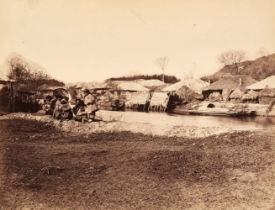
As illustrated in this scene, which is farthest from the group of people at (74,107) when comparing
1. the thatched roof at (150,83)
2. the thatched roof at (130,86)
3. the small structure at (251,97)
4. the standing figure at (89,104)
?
the small structure at (251,97)

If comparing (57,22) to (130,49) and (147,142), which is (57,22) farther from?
(147,142)

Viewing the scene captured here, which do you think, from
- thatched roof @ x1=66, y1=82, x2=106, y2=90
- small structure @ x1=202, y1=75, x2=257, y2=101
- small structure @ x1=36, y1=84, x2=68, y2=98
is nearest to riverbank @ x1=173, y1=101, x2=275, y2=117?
small structure @ x1=202, y1=75, x2=257, y2=101

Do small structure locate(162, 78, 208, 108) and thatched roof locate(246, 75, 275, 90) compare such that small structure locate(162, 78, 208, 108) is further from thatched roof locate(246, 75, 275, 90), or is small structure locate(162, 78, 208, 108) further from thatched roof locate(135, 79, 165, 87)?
thatched roof locate(246, 75, 275, 90)

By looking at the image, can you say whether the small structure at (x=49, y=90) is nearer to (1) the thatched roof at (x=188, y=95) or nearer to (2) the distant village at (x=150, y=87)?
(2) the distant village at (x=150, y=87)

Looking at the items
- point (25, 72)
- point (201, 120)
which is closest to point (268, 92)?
point (201, 120)

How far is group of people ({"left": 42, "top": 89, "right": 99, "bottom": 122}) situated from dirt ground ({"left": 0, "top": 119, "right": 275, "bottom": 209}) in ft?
1.05

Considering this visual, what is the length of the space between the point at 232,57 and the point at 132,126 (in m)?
1.46

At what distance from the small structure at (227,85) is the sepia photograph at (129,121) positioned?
0.21m

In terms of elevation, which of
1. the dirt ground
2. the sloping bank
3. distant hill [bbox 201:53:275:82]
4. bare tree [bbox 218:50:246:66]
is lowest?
the dirt ground

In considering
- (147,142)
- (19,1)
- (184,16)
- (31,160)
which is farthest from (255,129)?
(19,1)

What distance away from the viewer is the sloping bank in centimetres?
394

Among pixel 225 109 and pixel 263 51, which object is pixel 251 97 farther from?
pixel 263 51

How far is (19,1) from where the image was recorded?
370cm

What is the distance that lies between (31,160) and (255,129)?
2.47 m
